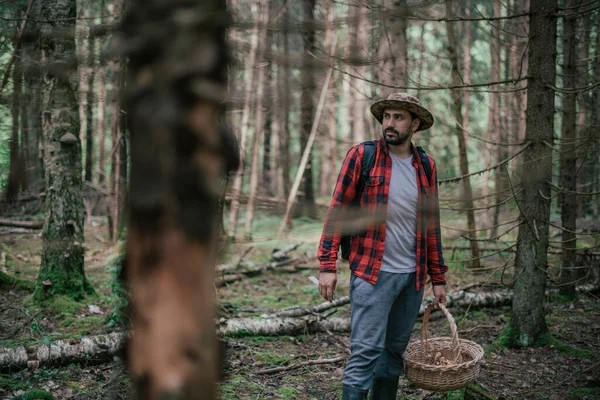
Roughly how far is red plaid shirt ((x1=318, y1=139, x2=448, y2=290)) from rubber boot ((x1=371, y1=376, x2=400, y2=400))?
719 millimetres

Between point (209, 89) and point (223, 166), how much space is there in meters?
0.18

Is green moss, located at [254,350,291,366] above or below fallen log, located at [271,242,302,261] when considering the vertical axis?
below

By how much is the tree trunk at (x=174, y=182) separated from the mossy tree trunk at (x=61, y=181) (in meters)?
5.59

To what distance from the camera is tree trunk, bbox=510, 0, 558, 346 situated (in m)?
4.93

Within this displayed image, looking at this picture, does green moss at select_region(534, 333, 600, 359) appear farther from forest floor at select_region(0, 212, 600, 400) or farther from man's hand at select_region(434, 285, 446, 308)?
man's hand at select_region(434, 285, 446, 308)

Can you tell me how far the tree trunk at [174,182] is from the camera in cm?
105

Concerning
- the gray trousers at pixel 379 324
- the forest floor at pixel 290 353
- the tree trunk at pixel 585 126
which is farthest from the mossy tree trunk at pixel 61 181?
the tree trunk at pixel 585 126

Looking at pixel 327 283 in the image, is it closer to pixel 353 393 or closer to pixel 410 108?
pixel 353 393

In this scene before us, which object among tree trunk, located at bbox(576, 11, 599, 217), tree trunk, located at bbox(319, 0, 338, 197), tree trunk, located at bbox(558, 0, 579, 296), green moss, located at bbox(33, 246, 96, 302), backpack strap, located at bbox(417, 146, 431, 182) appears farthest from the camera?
tree trunk, located at bbox(319, 0, 338, 197)

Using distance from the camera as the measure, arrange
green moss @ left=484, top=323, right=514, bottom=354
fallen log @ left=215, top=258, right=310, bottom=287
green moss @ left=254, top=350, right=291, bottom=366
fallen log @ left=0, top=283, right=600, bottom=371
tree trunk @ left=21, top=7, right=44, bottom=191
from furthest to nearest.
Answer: fallen log @ left=215, top=258, right=310, bottom=287
green moss @ left=484, top=323, right=514, bottom=354
green moss @ left=254, top=350, right=291, bottom=366
fallen log @ left=0, top=283, right=600, bottom=371
tree trunk @ left=21, top=7, right=44, bottom=191

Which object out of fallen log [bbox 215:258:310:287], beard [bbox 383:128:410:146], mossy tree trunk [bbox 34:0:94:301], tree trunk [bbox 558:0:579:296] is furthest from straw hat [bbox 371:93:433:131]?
fallen log [bbox 215:258:310:287]

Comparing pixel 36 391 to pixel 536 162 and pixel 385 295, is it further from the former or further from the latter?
pixel 536 162

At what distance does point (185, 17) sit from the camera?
105 centimetres

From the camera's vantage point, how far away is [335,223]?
3137 millimetres
